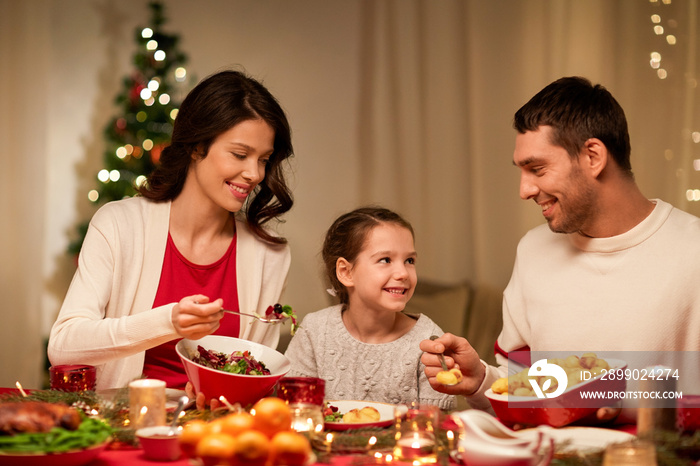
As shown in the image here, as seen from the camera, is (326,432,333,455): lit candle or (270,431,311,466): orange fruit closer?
(270,431,311,466): orange fruit

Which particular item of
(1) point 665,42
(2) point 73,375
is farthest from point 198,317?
(1) point 665,42

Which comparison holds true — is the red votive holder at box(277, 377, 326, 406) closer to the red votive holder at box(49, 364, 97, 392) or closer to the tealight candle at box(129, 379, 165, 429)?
the tealight candle at box(129, 379, 165, 429)

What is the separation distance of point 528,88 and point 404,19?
0.91 metres

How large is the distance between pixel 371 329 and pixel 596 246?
840 mm

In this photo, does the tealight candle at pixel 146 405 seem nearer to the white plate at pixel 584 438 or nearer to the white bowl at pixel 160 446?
the white bowl at pixel 160 446

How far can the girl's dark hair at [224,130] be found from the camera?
2295 mm

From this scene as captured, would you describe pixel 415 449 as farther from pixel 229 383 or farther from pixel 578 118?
pixel 578 118

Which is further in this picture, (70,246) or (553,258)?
(70,246)

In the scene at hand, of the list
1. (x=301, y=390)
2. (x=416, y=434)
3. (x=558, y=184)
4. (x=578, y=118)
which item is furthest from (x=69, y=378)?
(x=578, y=118)

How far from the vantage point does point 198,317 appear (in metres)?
1.64

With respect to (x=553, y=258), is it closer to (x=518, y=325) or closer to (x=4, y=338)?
(x=518, y=325)

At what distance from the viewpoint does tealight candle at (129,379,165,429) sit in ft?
4.43

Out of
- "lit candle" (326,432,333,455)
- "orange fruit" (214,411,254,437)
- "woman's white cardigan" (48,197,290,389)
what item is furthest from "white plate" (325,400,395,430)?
"woman's white cardigan" (48,197,290,389)

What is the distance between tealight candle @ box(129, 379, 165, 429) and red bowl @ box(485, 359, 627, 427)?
0.73 m
